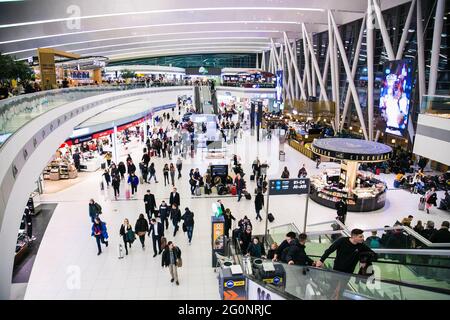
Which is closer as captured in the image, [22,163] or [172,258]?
[22,163]

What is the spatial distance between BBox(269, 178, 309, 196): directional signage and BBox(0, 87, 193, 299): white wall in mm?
6108

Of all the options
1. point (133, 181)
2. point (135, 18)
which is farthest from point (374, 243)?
point (135, 18)

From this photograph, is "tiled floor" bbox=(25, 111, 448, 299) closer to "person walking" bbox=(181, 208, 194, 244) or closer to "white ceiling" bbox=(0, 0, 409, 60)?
"person walking" bbox=(181, 208, 194, 244)

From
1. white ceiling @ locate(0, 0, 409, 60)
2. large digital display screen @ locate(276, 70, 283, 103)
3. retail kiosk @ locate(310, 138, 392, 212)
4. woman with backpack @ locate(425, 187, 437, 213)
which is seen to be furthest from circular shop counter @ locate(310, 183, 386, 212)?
large digital display screen @ locate(276, 70, 283, 103)

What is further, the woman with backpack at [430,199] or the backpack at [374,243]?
the woman with backpack at [430,199]

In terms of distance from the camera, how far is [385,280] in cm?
357

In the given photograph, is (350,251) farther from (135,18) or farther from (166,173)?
(135,18)

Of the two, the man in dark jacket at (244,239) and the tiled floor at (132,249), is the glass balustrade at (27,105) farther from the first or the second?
the man in dark jacket at (244,239)

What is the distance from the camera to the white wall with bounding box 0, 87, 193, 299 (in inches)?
188

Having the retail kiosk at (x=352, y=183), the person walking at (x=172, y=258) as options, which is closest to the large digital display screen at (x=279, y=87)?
the retail kiosk at (x=352, y=183)

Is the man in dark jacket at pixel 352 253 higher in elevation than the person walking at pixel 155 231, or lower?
higher

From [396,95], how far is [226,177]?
9.75m

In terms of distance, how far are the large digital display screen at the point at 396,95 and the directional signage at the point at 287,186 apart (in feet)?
30.7

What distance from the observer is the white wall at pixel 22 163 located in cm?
477
